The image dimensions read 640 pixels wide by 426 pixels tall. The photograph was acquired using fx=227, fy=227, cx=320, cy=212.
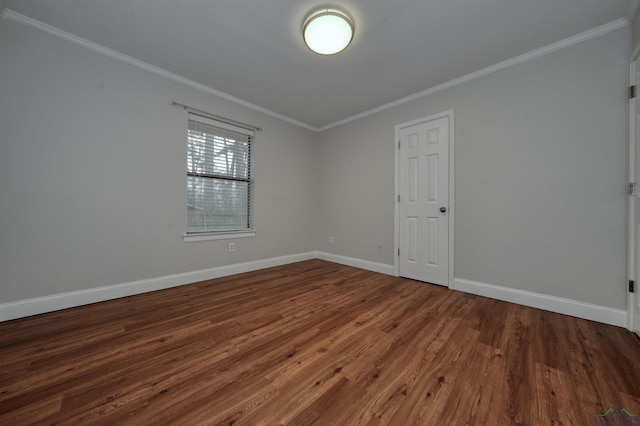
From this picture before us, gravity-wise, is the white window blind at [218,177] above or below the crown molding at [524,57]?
below

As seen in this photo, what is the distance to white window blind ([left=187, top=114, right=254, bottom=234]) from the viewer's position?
3049 mm

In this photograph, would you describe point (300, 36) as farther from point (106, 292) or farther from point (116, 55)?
point (106, 292)

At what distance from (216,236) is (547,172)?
3907 mm

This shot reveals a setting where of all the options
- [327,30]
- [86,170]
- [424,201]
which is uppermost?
[327,30]

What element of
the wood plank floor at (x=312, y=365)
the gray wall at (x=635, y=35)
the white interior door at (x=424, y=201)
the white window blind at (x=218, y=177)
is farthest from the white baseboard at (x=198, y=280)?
the gray wall at (x=635, y=35)

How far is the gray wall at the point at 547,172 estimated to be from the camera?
1970mm

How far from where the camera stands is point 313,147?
454cm

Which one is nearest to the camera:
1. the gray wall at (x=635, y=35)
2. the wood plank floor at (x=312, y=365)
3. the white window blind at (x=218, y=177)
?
the wood plank floor at (x=312, y=365)

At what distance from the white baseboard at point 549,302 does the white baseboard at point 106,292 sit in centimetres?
302

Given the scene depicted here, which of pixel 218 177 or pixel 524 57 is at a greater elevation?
pixel 524 57

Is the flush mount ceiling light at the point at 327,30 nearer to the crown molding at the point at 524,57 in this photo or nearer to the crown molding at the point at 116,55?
the crown molding at the point at 524,57

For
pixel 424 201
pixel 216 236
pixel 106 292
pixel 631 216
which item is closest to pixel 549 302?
pixel 631 216

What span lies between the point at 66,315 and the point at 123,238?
79 cm

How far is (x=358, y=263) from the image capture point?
3.85 metres
